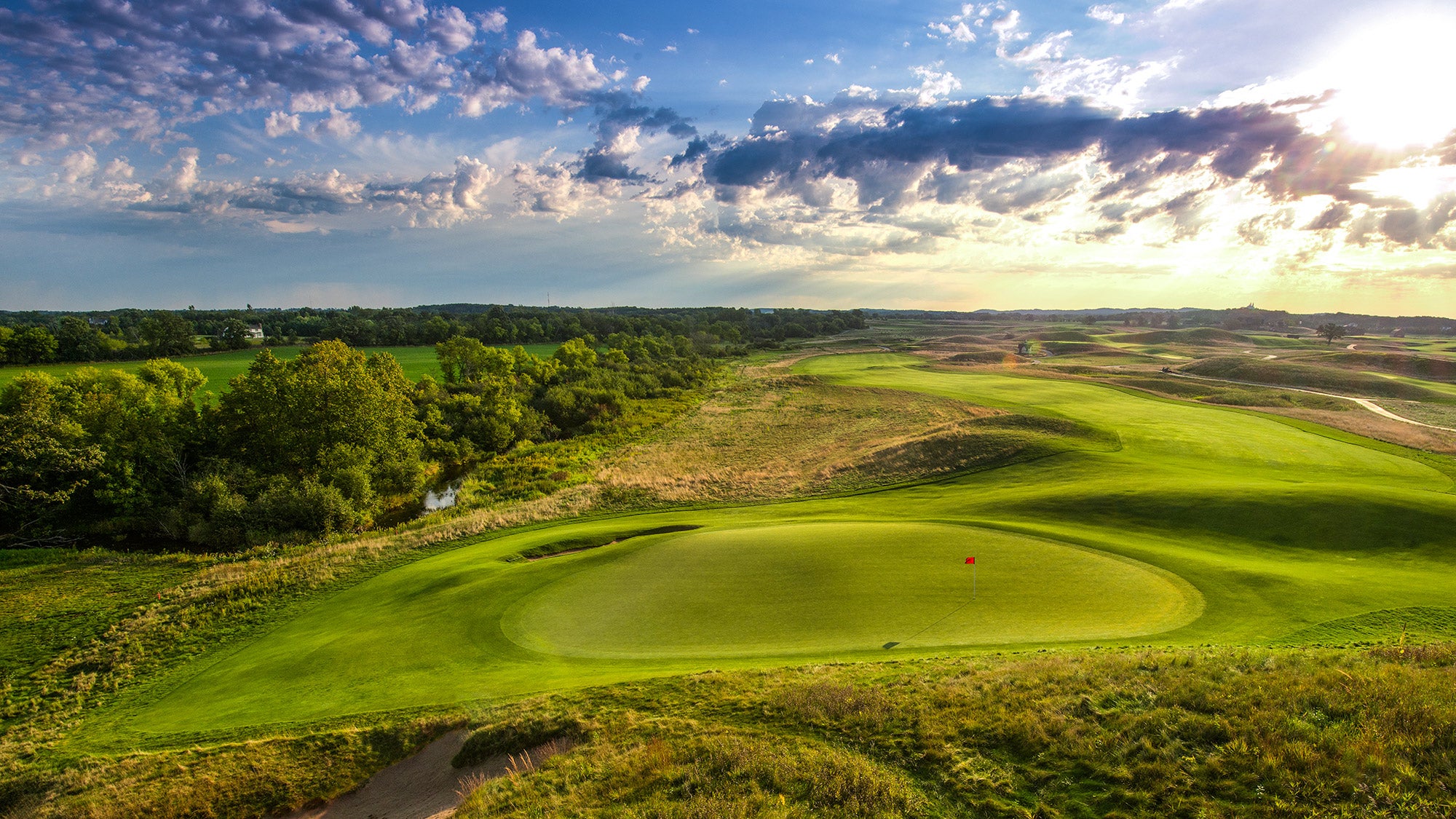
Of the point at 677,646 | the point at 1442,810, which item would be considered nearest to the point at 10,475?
the point at 677,646

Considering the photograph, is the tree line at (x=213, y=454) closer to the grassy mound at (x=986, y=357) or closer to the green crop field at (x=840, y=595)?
the green crop field at (x=840, y=595)

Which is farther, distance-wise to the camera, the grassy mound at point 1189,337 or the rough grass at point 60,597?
the grassy mound at point 1189,337

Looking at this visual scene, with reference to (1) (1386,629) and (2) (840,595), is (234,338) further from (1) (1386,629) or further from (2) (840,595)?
(1) (1386,629)

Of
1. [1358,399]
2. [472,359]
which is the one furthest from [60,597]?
[1358,399]

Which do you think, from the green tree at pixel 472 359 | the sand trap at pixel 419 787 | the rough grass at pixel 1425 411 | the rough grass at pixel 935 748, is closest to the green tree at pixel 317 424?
the rough grass at pixel 935 748

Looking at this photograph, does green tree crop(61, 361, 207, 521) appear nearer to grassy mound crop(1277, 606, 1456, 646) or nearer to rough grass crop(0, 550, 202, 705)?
rough grass crop(0, 550, 202, 705)

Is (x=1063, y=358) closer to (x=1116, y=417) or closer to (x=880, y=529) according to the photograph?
(x=1116, y=417)
